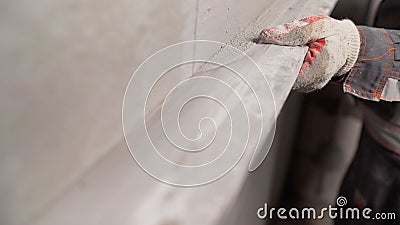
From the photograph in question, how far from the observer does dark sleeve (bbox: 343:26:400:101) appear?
78cm

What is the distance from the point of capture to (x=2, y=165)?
29 cm

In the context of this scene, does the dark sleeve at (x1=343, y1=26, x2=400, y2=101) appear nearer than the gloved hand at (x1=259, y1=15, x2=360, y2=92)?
No

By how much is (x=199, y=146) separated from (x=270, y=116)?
0.14 meters

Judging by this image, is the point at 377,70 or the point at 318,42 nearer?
the point at 318,42

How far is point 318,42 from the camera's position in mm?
666

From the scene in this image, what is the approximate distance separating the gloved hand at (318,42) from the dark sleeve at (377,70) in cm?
4

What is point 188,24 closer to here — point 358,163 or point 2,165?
point 2,165

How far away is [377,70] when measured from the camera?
789mm

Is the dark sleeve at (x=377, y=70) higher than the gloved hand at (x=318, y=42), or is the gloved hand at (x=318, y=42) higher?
the gloved hand at (x=318, y=42)

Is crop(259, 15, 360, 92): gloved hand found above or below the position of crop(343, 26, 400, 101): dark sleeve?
above

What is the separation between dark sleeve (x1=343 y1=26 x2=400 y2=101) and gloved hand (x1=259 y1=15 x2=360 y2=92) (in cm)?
4

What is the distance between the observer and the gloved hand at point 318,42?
618 mm

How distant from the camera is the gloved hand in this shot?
0.62 metres

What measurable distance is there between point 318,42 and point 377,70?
199 mm
